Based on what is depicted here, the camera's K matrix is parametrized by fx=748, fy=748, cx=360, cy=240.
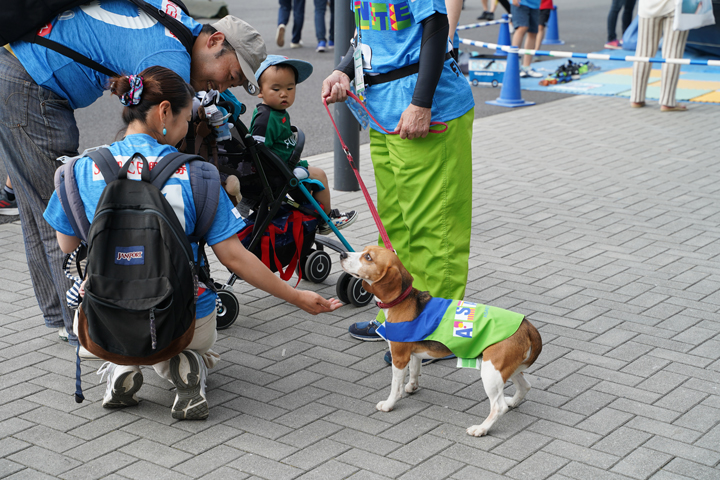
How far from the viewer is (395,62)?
3768mm

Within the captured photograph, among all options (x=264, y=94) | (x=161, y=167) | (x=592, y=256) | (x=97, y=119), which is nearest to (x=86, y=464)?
(x=161, y=167)

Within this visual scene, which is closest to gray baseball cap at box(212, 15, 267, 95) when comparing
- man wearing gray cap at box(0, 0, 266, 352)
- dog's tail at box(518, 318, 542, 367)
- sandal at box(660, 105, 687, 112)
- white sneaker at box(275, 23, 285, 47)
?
man wearing gray cap at box(0, 0, 266, 352)

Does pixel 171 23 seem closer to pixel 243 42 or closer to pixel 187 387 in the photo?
pixel 243 42

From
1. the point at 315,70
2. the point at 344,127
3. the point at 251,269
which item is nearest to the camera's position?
the point at 251,269

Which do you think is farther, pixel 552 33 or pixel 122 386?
pixel 552 33

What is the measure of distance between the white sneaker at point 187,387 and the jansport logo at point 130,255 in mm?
612

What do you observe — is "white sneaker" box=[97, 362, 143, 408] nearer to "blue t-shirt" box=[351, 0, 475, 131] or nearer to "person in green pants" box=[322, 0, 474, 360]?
"person in green pants" box=[322, 0, 474, 360]

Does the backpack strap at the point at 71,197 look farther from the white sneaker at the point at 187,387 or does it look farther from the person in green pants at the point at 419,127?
the person in green pants at the point at 419,127

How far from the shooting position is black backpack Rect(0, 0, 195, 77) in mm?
3443

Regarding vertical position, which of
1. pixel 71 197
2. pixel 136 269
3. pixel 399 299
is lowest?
pixel 399 299

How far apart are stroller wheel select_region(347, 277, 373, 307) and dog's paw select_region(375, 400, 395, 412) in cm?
124

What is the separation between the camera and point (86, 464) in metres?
3.09

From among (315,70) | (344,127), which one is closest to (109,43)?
(344,127)

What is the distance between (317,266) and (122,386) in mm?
1894
